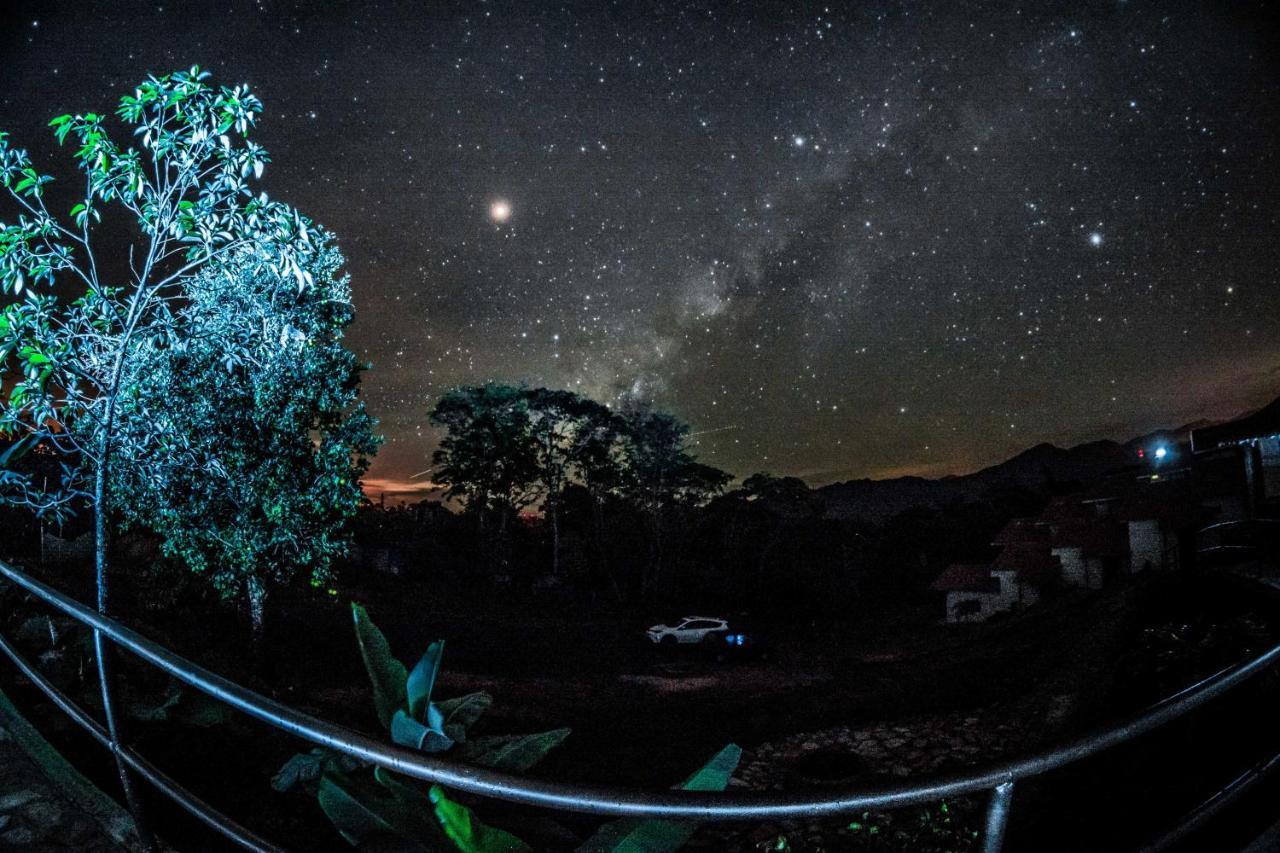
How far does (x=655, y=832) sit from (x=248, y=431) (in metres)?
8.22

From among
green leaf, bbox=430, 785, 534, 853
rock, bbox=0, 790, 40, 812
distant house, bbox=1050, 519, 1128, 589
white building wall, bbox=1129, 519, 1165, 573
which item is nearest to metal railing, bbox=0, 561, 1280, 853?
green leaf, bbox=430, 785, 534, 853

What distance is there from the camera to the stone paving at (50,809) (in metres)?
2.02

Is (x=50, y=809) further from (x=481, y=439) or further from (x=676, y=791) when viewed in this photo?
(x=481, y=439)

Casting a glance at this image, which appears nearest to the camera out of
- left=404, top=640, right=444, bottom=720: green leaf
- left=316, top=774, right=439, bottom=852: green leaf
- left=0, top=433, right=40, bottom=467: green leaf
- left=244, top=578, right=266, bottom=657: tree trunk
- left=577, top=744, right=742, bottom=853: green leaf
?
left=577, top=744, right=742, bottom=853: green leaf

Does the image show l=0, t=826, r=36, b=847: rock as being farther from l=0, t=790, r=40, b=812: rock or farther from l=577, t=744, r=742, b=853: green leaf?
l=577, t=744, r=742, b=853: green leaf

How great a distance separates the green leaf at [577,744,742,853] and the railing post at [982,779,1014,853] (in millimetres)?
877

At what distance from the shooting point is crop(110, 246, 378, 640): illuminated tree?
6.15m

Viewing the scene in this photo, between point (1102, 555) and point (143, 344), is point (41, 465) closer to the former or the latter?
point (143, 344)

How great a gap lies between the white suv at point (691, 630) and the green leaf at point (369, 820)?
21.6 metres

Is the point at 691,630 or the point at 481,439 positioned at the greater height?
the point at 481,439

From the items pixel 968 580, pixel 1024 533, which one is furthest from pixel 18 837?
pixel 1024 533

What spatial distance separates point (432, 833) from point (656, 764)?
10.2m

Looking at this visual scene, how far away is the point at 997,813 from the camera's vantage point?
97 centimetres

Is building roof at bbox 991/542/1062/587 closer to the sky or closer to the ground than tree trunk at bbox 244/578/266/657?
closer to the ground
